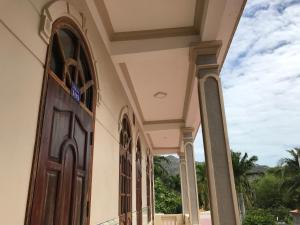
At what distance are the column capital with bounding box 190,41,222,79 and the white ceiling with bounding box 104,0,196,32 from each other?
28 centimetres

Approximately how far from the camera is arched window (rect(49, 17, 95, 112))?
1731mm

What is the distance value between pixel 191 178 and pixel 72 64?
4.90 metres

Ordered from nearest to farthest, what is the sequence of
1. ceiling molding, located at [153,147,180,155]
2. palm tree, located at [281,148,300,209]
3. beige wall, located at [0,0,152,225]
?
beige wall, located at [0,0,152,225] → ceiling molding, located at [153,147,180,155] → palm tree, located at [281,148,300,209]

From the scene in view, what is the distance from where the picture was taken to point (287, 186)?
21531mm

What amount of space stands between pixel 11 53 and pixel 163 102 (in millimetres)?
4001

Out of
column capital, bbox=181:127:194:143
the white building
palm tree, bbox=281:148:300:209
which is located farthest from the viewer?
palm tree, bbox=281:148:300:209

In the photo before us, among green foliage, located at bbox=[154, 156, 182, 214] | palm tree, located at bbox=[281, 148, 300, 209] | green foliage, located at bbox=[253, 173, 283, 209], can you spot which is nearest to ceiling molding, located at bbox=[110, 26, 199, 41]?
green foliage, located at bbox=[154, 156, 182, 214]

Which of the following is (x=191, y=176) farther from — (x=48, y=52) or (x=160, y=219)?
(x=48, y=52)

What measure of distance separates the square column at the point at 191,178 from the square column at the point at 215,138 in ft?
12.0

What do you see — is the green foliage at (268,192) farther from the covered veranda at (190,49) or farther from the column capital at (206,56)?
the column capital at (206,56)

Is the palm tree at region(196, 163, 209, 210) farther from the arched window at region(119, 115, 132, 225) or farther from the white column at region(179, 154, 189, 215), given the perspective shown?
the arched window at region(119, 115, 132, 225)

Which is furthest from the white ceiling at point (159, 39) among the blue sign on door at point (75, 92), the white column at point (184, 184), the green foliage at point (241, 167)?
the green foliage at point (241, 167)

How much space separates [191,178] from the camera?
20.2 ft

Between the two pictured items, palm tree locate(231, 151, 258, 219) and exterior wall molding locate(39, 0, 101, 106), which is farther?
palm tree locate(231, 151, 258, 219)
